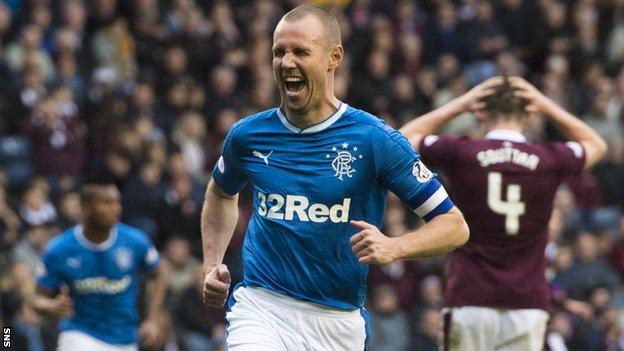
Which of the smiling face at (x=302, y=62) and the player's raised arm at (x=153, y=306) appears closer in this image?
the smiling face at (x=302, y=62)

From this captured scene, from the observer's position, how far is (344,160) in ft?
23.3

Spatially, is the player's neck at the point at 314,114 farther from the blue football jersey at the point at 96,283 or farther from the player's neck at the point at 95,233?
the player's neck at the point at 95,233

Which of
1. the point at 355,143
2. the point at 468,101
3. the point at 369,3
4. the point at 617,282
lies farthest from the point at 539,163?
the point at 369,3

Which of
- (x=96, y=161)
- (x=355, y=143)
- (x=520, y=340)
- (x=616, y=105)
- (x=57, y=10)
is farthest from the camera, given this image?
(x=616, y=105)

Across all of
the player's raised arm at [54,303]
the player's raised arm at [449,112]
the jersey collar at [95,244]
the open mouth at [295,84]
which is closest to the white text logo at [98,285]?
the player's raised arm at [54,303]

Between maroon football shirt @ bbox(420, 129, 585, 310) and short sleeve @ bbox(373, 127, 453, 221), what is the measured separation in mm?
2079

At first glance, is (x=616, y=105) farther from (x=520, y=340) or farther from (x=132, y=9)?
(x=520, y=340)

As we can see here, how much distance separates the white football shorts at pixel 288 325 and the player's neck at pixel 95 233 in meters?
4.57

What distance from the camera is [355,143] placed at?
711 centimetres

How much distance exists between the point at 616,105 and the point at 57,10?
8076mm

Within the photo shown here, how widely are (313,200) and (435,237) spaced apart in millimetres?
663

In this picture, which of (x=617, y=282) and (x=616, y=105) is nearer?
(x=617, y=282)

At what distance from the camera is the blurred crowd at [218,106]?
54.3 ft

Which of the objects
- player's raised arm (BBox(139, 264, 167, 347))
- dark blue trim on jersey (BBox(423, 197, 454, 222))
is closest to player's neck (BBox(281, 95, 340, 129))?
dark blue trim on jersey (BBox(423, 197, 454, 222))
